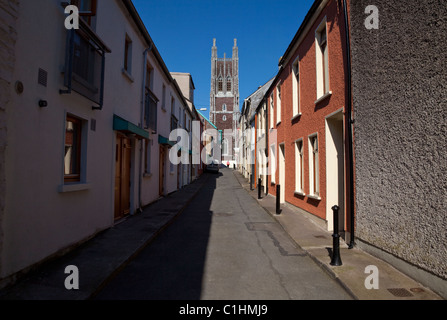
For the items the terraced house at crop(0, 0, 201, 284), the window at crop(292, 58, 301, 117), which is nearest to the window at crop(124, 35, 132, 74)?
the terraced house at crop(0, 0, 201, 284)

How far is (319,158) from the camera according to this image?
789cm

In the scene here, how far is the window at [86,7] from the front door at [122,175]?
2947 millimetres

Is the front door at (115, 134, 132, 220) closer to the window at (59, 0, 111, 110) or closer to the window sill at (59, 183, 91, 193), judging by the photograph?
the window at (59, 0, 111, 110)

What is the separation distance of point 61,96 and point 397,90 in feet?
17.1

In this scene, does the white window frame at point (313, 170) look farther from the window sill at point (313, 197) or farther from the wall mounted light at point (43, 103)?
the wall mounted light at point (43, 103)

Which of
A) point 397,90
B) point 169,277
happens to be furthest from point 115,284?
point 397,90

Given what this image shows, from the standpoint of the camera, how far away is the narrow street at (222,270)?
12.3ft

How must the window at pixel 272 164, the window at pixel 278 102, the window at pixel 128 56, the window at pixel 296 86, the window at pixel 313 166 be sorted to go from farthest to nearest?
1. the window at pixel 272 164
2. the window at pixel 278 102
3. the window at pixel 296 86
4. the window at pixel 128 56
5. the window at pixel 313 166

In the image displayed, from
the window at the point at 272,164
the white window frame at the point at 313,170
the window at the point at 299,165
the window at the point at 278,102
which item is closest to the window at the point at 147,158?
the window at the point at 299,165

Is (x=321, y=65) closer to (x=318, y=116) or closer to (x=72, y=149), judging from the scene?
(x=318, y=116)

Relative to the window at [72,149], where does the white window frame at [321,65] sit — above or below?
above

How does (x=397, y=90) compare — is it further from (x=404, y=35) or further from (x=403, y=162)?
(x=403, y=162)
